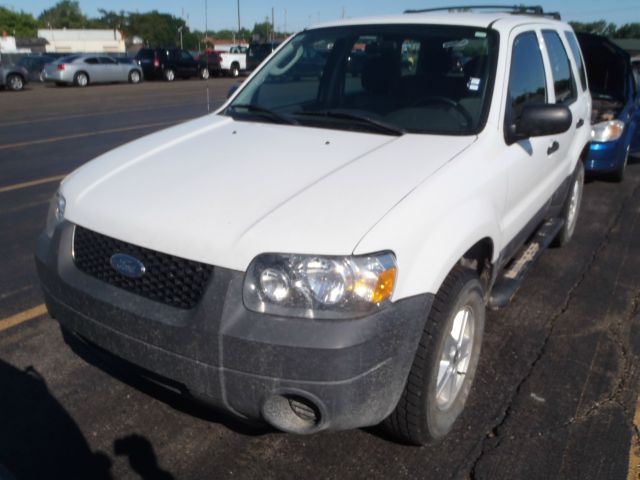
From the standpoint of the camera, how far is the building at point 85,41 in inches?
2608

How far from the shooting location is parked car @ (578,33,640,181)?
7387 millimetres

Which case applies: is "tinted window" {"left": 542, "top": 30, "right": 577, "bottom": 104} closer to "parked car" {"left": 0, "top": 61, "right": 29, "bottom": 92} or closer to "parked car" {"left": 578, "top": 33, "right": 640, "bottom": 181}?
"parked car" {"left": 578, "top": 33, "right": 640, "bottom": 181}

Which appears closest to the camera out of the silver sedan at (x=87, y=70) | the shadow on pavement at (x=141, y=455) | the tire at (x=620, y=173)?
the shadow on pavement at (x=141, y=455)

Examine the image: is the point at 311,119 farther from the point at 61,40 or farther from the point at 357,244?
the point at 61,40

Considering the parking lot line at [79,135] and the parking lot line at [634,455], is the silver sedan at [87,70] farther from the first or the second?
the parking lot line at [634,455]

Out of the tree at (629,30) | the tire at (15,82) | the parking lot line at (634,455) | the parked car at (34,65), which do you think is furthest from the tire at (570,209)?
the tree at (629,30)

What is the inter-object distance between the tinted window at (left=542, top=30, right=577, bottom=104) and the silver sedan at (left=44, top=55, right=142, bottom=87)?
25.7 m

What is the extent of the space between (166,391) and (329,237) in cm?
105

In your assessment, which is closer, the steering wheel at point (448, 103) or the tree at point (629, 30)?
the steering wheel at point (448, 103)

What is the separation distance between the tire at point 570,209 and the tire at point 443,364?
2.67 m

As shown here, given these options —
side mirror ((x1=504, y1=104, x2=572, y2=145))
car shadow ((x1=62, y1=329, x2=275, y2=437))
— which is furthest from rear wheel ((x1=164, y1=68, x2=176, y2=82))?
side mirror ((x1=504, y1=104, x2=572, y2=145))

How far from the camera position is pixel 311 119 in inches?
141

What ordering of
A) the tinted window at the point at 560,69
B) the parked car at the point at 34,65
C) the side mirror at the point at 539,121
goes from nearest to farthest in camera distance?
1. the side mirror at the point at 539,121
2. the tinted window at the point at 560,69
3. the parked car at the point at 34,65

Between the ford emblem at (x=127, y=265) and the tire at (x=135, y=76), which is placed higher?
the ford emblem at (x=127, y=265)
